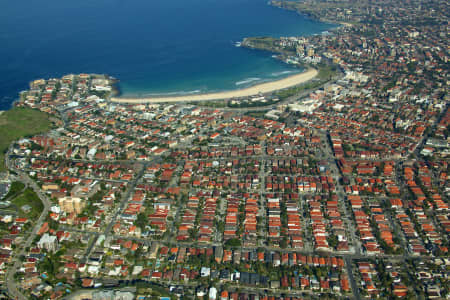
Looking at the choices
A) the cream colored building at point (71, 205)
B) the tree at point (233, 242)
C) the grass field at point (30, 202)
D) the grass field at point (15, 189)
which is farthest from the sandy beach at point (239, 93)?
the tree at point (233, 242)

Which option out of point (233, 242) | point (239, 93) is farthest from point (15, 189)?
point (239, 93)

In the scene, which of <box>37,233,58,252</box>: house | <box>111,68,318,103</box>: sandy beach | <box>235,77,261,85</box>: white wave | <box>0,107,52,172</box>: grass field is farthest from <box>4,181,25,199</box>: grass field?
<box>235,77,261,85</box>: white wave

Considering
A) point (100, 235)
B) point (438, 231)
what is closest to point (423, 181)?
point (438, 231)

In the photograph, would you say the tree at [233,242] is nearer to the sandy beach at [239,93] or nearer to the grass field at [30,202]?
the grass field at [30,202]

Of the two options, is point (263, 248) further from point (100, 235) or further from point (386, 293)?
point (100, 235)

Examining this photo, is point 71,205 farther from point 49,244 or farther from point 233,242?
point 233,242
